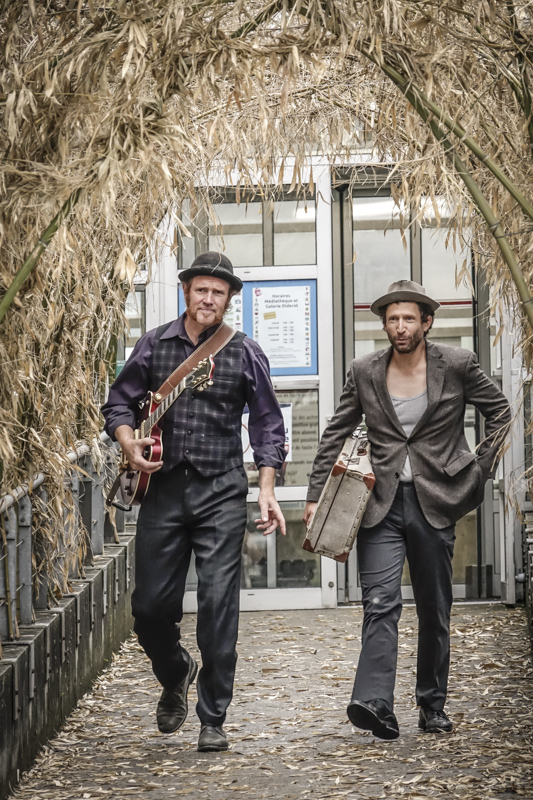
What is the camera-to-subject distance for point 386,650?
4965mm

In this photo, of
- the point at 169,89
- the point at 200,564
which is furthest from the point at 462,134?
the point at 200,564

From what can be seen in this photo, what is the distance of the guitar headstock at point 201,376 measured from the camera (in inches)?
201

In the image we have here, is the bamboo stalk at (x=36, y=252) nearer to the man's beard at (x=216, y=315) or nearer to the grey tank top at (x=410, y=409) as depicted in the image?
the man's beard at (x=216, y=315)

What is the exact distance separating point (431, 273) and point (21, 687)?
15.0 feet

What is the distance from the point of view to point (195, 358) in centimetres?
518

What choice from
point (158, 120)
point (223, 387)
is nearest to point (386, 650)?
point (223, 387)

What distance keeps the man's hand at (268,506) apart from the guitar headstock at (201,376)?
16.5 inches

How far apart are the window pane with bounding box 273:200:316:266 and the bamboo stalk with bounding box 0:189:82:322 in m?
4.33

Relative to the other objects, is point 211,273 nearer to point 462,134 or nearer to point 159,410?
point 159,410

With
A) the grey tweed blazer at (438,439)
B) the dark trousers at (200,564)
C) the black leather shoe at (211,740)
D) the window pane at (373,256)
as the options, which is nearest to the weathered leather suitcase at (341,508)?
the grey tweed blazer at (438,439)

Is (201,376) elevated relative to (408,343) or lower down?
lower down

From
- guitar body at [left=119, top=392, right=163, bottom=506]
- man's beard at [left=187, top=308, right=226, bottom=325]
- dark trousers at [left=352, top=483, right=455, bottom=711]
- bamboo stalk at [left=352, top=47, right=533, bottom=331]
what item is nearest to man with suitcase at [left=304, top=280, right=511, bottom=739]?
dark trousers at [left=352, top=483, right=455, bottom=711]

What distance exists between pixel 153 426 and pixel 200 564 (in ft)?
1.92

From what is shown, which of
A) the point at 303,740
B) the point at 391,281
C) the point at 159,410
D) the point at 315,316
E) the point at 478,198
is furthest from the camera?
the point at 391,281
